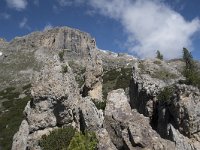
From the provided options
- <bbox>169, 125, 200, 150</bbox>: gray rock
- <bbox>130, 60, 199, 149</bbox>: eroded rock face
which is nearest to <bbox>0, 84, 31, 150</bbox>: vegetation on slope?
<bbox>130, 60, 199, 149</bbox>: eroded rock face

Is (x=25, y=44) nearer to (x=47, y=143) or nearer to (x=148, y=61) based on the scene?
(x=148, y=61)

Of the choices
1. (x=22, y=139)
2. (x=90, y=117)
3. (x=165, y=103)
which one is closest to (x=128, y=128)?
(x=90, y=117)

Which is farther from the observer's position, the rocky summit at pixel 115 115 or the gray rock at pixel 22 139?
the gray rock at pixel 22 139

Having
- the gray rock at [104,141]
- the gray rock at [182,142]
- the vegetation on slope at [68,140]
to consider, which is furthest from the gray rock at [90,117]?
the gray rock at [182,142]

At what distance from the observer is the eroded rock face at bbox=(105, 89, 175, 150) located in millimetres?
37594

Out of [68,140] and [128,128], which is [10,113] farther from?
[128,128]

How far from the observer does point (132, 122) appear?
4025 centimetres

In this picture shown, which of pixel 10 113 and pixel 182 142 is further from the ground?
pixel 10 113

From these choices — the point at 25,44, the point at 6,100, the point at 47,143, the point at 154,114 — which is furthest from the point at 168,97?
the point at 25,44

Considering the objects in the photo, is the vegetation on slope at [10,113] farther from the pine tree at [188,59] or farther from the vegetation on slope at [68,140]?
the pine tree at [188,59]

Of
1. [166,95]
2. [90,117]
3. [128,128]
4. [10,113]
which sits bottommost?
[128,128]

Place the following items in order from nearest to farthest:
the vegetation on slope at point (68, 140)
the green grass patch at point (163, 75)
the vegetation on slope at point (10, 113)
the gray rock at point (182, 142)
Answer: the gray rock at point (182, 142) → the vegetation on slope at point (68, 140) → the green grass patch at point (163, 75) → the vegetation on slope at point (10, 113)

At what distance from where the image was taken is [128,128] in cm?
3956

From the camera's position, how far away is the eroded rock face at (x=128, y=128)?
37594 millimetres
